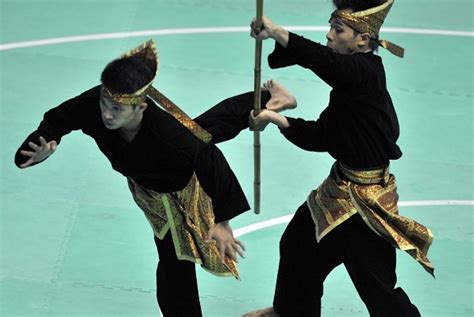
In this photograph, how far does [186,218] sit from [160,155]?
0.45 meters

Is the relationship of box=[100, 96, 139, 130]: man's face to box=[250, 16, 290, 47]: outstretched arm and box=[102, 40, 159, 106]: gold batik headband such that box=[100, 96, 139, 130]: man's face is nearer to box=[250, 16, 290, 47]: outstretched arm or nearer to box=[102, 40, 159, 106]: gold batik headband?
box=[102, 40, 159, 106]: gold batik headband

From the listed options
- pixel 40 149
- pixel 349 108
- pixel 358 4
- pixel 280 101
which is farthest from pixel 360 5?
pixel 40 149

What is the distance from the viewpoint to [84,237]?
7.47m

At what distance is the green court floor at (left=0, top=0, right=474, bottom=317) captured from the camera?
7102mm

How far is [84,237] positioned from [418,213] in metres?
1.97

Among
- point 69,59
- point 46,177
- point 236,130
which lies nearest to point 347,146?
point 236,130

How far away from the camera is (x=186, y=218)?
602 cm

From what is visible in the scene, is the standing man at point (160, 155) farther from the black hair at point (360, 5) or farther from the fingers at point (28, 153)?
the black hair at point (360, 5)

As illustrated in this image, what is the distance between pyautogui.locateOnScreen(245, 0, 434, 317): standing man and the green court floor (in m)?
0.82

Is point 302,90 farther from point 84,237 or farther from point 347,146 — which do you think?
point 347,146

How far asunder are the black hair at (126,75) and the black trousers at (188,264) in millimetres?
663

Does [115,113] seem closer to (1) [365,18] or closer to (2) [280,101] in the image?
(2) [280,101]

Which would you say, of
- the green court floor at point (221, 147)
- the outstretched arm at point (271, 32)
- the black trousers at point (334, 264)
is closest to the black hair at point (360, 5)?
the outstretched arm at point (271, 32)

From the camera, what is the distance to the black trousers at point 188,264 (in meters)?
6.16
